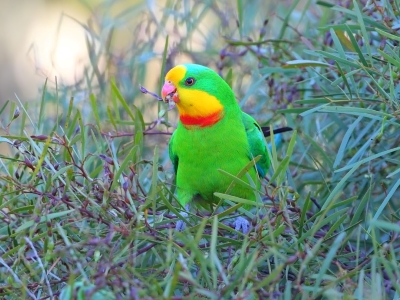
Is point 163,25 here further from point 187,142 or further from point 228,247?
point 228,247

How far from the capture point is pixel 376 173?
214cm

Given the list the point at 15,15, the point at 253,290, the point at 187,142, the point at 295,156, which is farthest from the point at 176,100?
the point at 15,15

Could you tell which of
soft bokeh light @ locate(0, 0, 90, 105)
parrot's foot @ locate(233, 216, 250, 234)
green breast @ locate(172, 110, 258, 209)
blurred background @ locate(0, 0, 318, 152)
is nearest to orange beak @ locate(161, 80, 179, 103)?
green breast @ locate(172, 110, 258, 209)

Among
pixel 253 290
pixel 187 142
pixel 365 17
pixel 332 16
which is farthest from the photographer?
pixel 332 16

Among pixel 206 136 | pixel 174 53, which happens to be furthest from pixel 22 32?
pixel 206 136

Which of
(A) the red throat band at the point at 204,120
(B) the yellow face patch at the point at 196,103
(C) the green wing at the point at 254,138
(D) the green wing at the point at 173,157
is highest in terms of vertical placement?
(B) the yellow face patch at the point at 196,103

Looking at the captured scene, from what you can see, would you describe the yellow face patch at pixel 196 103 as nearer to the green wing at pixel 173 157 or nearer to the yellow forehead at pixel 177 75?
the yellow forehead at pixel 177 75

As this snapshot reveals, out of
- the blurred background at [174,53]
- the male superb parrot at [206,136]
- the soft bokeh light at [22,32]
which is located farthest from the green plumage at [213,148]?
the soft bokeh light at [22,32]

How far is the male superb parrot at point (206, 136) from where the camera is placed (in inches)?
92.4

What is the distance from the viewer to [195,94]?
242 centimetres

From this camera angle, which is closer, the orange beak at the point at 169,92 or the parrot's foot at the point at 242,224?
the parrot's foot at the point at 242,224

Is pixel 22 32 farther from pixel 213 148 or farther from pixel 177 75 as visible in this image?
pixel 213 148

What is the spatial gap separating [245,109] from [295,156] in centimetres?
62

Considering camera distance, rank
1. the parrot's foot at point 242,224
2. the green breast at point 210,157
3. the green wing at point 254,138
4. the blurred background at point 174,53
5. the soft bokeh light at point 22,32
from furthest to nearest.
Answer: the soft bokeh light at point 22,32, the blurred background at point 174,53, the green wing at point 254,138, the green breast at point 210,157, the parrot's foot at point 242,224
